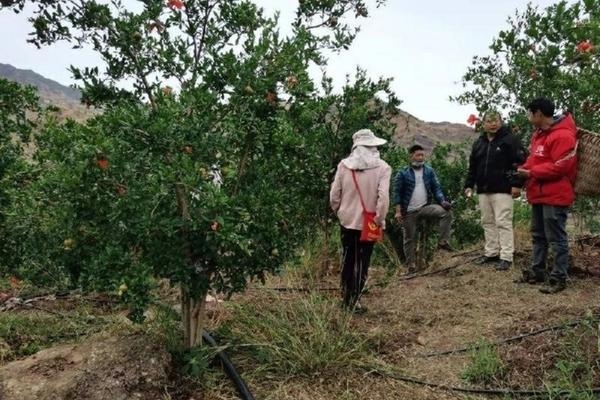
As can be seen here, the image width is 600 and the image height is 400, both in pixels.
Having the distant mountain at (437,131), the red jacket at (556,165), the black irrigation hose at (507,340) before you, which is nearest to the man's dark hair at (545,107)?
the red jacket at (556,165)

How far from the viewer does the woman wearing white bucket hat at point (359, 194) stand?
4844 millimetres

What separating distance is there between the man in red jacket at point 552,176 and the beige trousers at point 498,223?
634 mm

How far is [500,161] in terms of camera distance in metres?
5.93

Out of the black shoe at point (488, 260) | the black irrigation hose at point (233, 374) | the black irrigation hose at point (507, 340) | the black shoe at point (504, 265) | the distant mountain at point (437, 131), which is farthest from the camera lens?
the distant mountain at point (437, 131)

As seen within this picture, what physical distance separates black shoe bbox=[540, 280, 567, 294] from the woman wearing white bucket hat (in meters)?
1.73

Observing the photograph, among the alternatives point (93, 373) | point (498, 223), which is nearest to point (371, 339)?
point (93, 373)

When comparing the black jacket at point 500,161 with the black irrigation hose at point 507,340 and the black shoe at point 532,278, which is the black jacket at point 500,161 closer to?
the black shoe at point 532,278

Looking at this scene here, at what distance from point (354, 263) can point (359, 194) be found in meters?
0.63

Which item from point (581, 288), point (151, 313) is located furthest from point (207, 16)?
point (581, 288)

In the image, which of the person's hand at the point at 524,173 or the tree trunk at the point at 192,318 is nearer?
the tree trunk at the point at 192,318

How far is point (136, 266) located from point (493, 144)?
4293mm

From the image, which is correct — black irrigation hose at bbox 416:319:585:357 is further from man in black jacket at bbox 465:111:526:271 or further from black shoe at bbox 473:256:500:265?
black shoe at bbox 473:256:500:265

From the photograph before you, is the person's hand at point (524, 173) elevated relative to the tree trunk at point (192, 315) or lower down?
elevated

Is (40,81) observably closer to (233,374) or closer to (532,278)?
(532,278)
